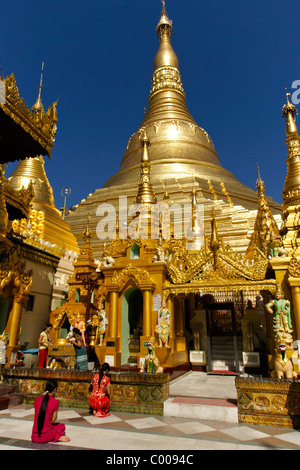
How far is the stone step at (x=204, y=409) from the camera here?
5781 mm

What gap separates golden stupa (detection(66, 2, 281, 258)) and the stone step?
13264 mm

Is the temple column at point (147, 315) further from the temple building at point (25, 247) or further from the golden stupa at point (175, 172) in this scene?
the golden stupa at point (175, 172)

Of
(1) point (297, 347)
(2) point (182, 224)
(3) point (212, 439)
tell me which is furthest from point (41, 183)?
(3) point (212, 439)

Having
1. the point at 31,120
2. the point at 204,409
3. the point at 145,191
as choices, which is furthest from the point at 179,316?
the point at 31,120

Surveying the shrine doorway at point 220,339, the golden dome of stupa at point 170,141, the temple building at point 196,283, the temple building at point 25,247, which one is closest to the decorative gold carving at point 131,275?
the temple building at point 196,283

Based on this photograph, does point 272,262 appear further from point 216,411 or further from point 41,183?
point 41,183

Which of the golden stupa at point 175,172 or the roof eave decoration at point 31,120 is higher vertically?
the golden stupa at point 175,172

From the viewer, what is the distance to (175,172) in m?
26.9

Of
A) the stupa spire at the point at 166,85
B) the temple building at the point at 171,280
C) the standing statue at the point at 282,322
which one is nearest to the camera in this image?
the standing statue at the point at 282,322

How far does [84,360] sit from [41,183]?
54.0 feet

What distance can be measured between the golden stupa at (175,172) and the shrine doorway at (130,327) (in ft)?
27.2

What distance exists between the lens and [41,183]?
21875 millimetres

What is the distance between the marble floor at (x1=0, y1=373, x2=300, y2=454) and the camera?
4.28m

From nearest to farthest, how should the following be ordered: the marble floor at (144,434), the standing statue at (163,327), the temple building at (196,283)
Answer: the marble floor at (144,434) < the standing statue at (163,327) < the temple building at (196,283)
